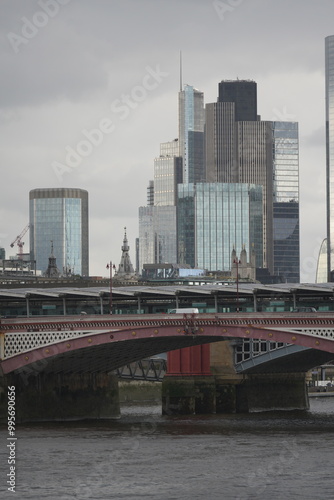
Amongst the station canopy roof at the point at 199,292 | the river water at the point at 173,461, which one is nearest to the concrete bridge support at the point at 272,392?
the station canopy roof at the point at 199,292

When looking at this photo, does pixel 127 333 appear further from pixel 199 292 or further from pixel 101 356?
pixel 101 356

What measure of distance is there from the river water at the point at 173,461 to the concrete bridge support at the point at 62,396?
10.3 ft

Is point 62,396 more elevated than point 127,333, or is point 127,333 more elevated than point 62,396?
point 127,333

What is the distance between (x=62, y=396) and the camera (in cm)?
12331

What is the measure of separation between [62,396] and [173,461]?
3520cm

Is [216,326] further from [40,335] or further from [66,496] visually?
[66,496]

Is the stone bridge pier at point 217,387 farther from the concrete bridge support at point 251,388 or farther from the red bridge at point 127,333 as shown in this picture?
the red bridge at point 127,333

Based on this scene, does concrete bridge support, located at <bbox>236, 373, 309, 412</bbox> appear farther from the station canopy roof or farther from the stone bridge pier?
the station canopy roof

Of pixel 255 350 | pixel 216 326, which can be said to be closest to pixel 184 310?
pixel 216 326

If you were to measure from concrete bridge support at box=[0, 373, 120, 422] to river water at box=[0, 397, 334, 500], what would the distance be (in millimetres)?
3152

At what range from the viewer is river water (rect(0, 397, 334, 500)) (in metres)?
77.5

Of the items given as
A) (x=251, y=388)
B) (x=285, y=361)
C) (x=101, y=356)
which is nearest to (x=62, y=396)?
(x=101, y=356)

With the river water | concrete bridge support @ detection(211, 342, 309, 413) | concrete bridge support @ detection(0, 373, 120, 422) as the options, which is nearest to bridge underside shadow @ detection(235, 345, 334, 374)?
concrete bridge support @ detection(211, 342, 309, 413)

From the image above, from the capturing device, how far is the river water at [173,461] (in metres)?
77.5
